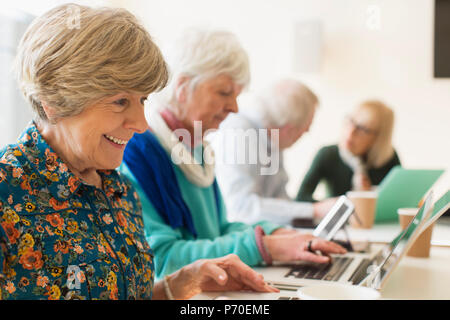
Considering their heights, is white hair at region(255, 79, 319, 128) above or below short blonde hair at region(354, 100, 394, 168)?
above

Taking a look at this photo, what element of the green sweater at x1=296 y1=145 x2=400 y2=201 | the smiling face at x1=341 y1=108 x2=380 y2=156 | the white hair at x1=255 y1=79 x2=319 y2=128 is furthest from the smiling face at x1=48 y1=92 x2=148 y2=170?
the smiling face at x1=341 y1=108 x2=380 y2=156

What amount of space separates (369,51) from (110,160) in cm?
160

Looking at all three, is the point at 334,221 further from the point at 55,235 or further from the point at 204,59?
the point at 55,235

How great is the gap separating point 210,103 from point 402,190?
81 cm

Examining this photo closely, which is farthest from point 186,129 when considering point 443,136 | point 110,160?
point 443,136

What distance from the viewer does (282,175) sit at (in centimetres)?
153

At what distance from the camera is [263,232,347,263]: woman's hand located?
890 mm

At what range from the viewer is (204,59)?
92cm

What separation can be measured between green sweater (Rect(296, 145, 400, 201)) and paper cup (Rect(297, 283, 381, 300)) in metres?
1.23

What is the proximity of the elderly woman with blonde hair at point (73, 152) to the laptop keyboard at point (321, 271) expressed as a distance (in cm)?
29

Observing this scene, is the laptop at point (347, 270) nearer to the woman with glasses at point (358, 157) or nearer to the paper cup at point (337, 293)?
the paper cup at point (337, 293)

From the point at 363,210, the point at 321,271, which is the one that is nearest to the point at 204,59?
the point at 321,271

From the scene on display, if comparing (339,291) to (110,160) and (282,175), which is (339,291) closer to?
(110,160)

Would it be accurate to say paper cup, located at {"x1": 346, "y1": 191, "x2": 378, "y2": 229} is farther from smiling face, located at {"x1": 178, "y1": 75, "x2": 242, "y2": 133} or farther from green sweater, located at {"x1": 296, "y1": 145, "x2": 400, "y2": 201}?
smiling face, located at {"x1": 178, "y1": 75, "x2": 242, "y2": 133}
